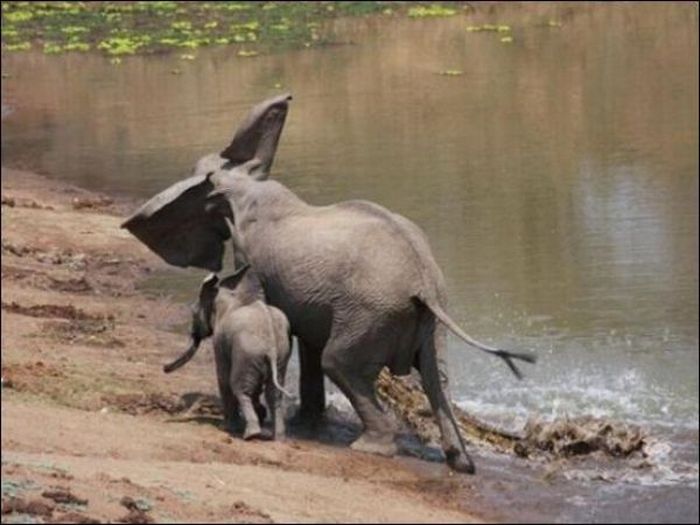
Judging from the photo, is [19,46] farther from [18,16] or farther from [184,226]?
[184,226]

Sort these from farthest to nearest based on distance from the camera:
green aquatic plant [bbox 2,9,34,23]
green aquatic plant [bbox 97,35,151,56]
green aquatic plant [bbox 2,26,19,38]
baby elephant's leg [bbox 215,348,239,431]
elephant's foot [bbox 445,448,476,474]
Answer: green aquatic plant [bbox 2,9,34,23]
green aquatic plant [bbox 2,26,19,38]
green aquatic plant [bbox 97,35,151,56]
baby elephant's leg [bbox 215,348,239,431]
elephant's foot [bbox 445,448,476,474]

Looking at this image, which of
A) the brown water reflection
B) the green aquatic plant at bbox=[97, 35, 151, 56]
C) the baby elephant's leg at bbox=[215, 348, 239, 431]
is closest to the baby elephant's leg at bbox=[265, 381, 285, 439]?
the baby elephant's leg at bbox=[215, 348, 239, 431]

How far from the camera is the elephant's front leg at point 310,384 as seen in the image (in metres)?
12.1

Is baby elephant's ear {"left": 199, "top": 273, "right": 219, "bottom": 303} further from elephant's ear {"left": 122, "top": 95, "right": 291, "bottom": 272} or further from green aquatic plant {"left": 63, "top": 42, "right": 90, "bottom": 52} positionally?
green aquatic plant {"left": 63, "top": 42, "right": 90, "bottom": 52}

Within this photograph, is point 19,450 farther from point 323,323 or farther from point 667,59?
point 667,59

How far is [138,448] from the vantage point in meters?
10.5

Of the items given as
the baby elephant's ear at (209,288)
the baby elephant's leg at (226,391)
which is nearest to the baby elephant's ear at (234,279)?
the baby elephant's ear at (209,288)

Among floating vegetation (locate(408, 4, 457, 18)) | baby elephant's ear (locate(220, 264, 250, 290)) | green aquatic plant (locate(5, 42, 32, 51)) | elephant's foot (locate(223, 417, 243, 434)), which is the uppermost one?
baby elephant's ear (locate(220, 264, 250, 290))

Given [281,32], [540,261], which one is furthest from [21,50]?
[540,261]

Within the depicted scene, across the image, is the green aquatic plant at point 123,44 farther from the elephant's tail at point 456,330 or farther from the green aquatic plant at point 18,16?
the elephant's tail at point 456,330

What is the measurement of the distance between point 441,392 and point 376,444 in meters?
0.55

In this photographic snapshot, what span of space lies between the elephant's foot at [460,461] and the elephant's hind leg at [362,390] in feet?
1.56

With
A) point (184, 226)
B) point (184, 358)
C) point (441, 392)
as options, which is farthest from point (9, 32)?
point (441, 392)

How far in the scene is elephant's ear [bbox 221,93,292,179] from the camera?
41.6 feet
